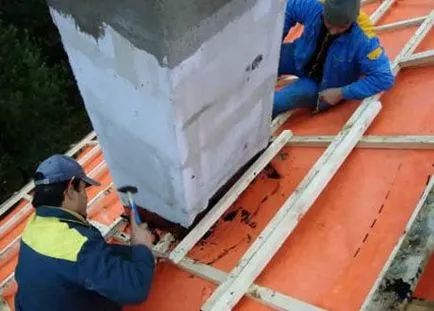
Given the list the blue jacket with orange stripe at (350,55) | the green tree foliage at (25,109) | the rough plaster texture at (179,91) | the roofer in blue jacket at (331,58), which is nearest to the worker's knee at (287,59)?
the roofer in blue jacket at (331,58)

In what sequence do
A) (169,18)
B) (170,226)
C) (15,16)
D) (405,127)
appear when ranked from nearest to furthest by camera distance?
(169,18) < (170,226) < (405,127) < (15,16)

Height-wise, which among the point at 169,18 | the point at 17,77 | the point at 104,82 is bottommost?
the point at 17,77

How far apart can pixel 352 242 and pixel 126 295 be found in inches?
47.9

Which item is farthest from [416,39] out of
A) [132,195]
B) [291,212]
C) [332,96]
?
[132,195]

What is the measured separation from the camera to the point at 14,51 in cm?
953

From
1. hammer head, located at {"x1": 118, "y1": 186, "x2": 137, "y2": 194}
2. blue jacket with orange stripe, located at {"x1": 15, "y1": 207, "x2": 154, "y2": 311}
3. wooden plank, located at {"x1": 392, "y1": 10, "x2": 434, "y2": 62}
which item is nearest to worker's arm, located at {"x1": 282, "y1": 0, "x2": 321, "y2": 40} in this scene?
wooden plank, located at {"x1": 392, "y1": 10, "x2": 434, "y2": 62}

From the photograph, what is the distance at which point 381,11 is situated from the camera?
544cm

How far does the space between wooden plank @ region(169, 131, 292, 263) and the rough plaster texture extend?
0.10 metres

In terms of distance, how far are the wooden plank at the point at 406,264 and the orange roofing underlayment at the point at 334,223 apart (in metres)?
0.14

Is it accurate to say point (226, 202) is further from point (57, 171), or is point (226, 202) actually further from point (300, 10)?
point (300, 10)

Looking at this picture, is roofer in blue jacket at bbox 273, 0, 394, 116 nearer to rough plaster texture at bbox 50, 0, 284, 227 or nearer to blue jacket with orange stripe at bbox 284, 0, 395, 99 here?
blue jacket with orange stripe at bbox 284, 0, 395, 99

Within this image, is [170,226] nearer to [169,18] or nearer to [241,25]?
[241,25]

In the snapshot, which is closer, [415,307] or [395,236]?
[415,307]

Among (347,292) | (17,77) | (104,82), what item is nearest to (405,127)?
(347,292)
